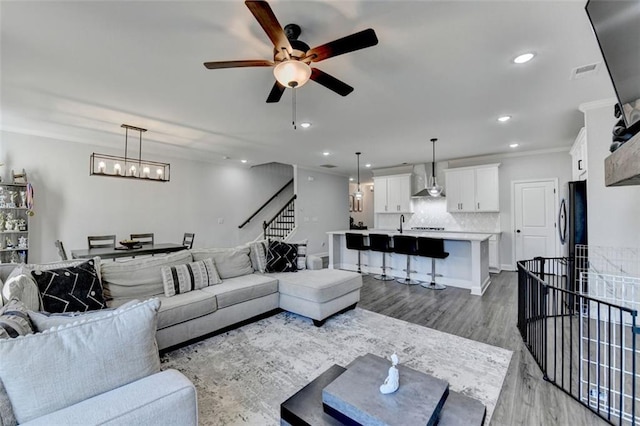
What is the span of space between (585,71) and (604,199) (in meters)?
1.74

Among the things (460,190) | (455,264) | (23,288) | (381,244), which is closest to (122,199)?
(23,288)

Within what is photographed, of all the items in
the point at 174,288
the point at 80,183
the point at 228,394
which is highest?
the point at 80,183

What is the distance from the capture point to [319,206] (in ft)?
27.2

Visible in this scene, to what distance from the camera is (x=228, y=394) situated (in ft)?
6.95

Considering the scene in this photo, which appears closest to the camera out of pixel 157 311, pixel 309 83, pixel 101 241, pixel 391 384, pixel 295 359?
pixel 157 311

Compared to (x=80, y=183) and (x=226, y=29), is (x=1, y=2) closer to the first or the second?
(x=226, y=29)

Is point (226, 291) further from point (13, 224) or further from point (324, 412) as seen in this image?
point (13, 224)

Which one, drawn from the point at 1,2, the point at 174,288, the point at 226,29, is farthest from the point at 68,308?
the point at 226,29

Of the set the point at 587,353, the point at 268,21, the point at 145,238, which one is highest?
the point at 268,21

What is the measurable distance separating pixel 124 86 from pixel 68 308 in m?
2.31

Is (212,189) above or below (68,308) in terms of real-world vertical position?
above

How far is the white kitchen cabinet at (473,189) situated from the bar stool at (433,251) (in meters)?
2.30

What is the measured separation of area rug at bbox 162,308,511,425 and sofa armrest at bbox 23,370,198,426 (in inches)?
32.5

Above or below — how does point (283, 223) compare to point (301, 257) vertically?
above
